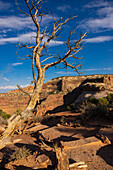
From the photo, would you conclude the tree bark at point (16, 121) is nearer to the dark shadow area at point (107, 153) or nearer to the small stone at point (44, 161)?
the small stone at point (44, 161)

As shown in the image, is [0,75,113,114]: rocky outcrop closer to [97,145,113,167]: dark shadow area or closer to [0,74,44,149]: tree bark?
[97,145,113,167]: dark shadow area

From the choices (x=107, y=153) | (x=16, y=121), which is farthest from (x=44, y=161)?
(x=16, y=121)

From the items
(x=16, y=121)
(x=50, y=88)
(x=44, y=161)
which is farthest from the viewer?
(x=50, y=88)

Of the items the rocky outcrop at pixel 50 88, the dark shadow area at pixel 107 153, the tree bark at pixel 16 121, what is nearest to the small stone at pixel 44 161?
the dark shadow area at pixel 107 153

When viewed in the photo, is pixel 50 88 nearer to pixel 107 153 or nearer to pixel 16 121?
pixel 107 153

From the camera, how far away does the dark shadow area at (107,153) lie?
466cm

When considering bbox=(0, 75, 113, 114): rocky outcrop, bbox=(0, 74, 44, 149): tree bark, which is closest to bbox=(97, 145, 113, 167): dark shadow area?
bbox=(0, 74, 44, 149): tree bark

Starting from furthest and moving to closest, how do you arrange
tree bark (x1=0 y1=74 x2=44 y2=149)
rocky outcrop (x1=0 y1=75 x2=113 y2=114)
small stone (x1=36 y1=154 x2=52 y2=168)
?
rocky outcrop (x1=0 y1=75 x2=113 y2=114) < small stone (x1=36 y1=154 x2=52 y2=168) < tree bark (x1=0 y1=74 x2=44 y2=149)

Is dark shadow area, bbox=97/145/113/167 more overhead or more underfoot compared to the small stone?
more overhead

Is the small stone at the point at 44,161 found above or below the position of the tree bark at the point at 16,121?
below

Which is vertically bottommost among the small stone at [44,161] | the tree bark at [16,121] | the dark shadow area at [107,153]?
the small stone at [44,161]

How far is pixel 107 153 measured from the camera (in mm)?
5133

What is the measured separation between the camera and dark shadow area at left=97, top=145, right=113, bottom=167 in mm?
4664

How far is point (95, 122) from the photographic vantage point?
32.6ft
